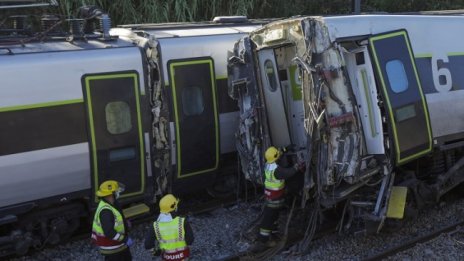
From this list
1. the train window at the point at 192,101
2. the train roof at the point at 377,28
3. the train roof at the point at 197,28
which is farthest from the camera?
the train roof at the point at 197,28

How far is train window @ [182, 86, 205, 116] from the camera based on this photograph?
831cm

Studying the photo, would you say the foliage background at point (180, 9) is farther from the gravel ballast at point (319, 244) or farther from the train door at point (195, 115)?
the gravel ballast at point (319, 244)

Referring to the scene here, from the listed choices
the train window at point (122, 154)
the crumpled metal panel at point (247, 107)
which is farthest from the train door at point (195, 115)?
the train window at point (122, 154)

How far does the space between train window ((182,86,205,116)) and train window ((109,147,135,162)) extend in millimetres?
1059

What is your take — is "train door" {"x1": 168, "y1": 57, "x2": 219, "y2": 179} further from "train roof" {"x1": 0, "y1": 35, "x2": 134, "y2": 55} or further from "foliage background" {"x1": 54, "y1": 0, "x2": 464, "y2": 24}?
"foliage background" {"x1": 54, "y1": 0, "x2": 464, "y2": 24}

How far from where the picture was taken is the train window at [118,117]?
7.51 m

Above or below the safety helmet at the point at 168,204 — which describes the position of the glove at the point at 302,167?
below

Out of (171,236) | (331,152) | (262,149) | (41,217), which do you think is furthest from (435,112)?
(41,217)

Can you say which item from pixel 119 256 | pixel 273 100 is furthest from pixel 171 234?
pixel 273 100

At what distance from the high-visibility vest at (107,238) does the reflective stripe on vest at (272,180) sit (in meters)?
2.15

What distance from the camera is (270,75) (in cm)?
819

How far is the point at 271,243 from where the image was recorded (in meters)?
7.63

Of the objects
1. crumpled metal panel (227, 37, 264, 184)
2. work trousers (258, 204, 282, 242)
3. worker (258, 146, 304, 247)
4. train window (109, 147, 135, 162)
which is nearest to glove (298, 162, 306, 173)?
worker (258, 146, 304, 247)

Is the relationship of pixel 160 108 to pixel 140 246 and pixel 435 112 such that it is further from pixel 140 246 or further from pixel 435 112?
pixel 435 112
